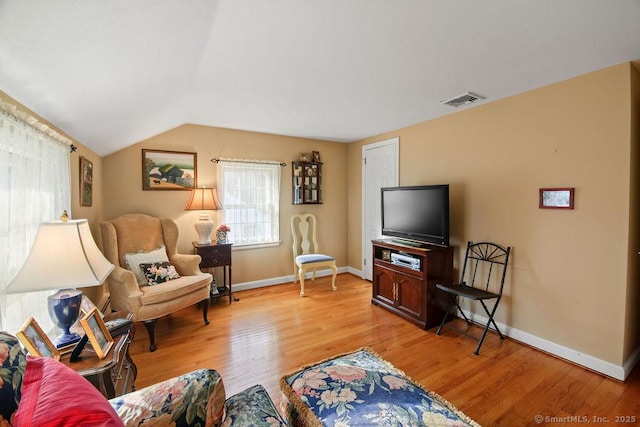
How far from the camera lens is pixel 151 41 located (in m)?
1.39

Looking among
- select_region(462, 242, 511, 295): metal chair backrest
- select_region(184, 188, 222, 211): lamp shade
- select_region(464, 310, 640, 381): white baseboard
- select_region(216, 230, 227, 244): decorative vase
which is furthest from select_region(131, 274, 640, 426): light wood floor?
select_region(184, 188, 222, 211): lamp shade

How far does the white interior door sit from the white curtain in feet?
11.6

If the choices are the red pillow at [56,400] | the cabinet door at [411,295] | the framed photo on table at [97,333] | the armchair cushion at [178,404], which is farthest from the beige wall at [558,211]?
the framed photo on table at [97,333]

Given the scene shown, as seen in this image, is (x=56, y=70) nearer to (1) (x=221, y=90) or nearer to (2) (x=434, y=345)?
(1) (x=221, y=90)

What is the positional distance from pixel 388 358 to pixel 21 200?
265cm

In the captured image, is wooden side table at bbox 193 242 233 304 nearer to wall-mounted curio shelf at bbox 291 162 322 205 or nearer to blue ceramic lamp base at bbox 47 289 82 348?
wall-mounted curio shelf at bbox 291 162 322 205

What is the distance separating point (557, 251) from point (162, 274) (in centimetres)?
371

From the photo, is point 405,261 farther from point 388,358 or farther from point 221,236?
point 221,236

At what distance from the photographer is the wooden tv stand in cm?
284

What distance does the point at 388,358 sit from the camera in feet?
7.60

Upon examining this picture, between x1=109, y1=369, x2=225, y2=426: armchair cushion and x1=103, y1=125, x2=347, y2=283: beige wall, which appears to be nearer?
x1=109, y1=369, x2=225, y2=426: armchair cushion

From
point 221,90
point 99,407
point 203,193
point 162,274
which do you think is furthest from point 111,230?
point 99,407

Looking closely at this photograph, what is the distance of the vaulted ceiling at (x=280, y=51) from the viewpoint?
1.17m

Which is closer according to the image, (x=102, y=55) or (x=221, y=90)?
(x=102, y=55)
